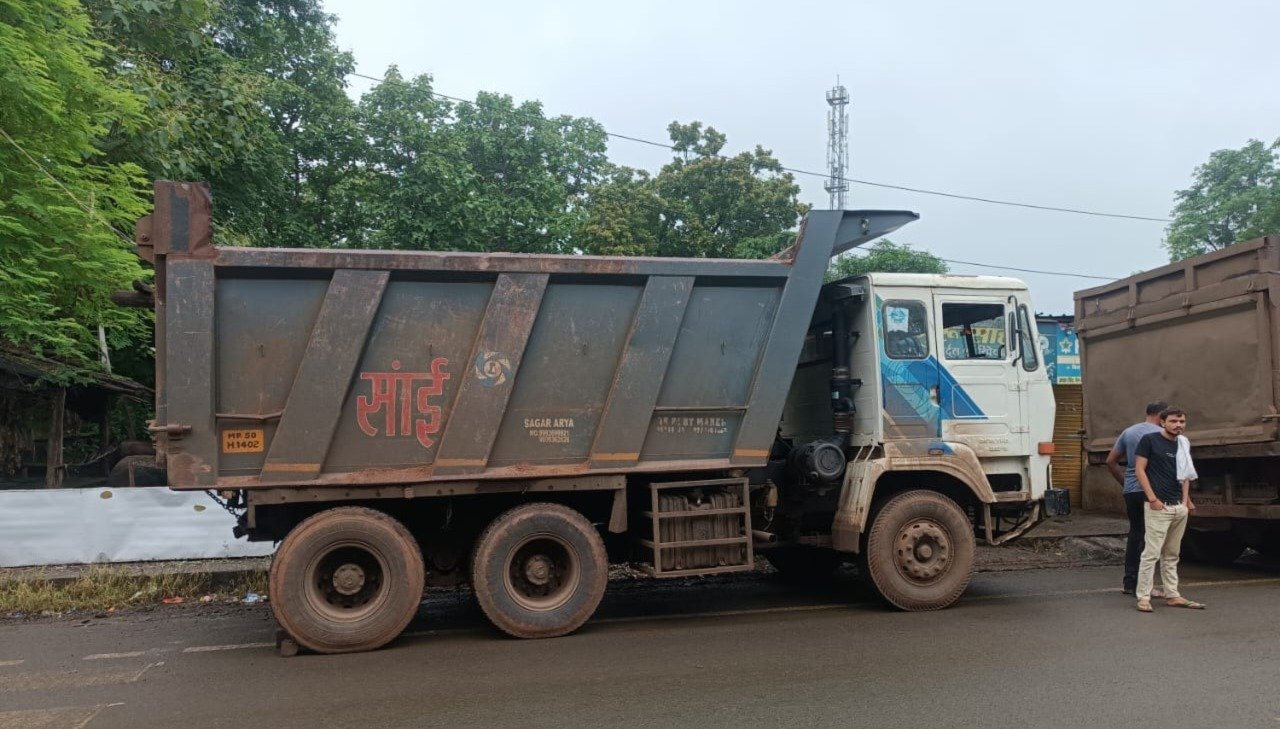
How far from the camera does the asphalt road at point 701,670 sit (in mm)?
4207

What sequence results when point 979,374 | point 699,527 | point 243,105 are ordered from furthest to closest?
point 243,105
point 979,374
point 699,527

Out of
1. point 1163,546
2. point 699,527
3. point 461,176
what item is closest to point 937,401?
point 1163,546

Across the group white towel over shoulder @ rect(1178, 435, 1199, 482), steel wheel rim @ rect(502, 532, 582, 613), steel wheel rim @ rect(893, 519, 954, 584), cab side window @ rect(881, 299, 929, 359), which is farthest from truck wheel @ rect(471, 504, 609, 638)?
white towel over shoulder @ rect(1178, 435, 1199, 482)

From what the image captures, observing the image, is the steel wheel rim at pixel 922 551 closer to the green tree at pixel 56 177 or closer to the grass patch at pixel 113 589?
the grass patch at pixel 113 589

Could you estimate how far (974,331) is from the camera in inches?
279

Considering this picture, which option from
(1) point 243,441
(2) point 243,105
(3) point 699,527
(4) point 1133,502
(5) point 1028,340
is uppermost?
(2) point 243,105

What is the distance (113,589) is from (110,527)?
105 centimetres

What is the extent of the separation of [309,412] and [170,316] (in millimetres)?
1049

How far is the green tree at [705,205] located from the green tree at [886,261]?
7.22 m

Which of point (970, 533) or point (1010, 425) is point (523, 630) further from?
point (1010, 425)

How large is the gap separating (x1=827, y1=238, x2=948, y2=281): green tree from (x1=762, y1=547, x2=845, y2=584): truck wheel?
18.3 m

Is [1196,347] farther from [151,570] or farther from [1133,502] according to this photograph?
[151,570]

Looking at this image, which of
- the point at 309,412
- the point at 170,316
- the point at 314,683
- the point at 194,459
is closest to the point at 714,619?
the point at 314,683

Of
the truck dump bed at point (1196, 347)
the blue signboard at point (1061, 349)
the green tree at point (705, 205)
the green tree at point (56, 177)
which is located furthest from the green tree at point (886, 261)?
the green tree at point (56, 177)
